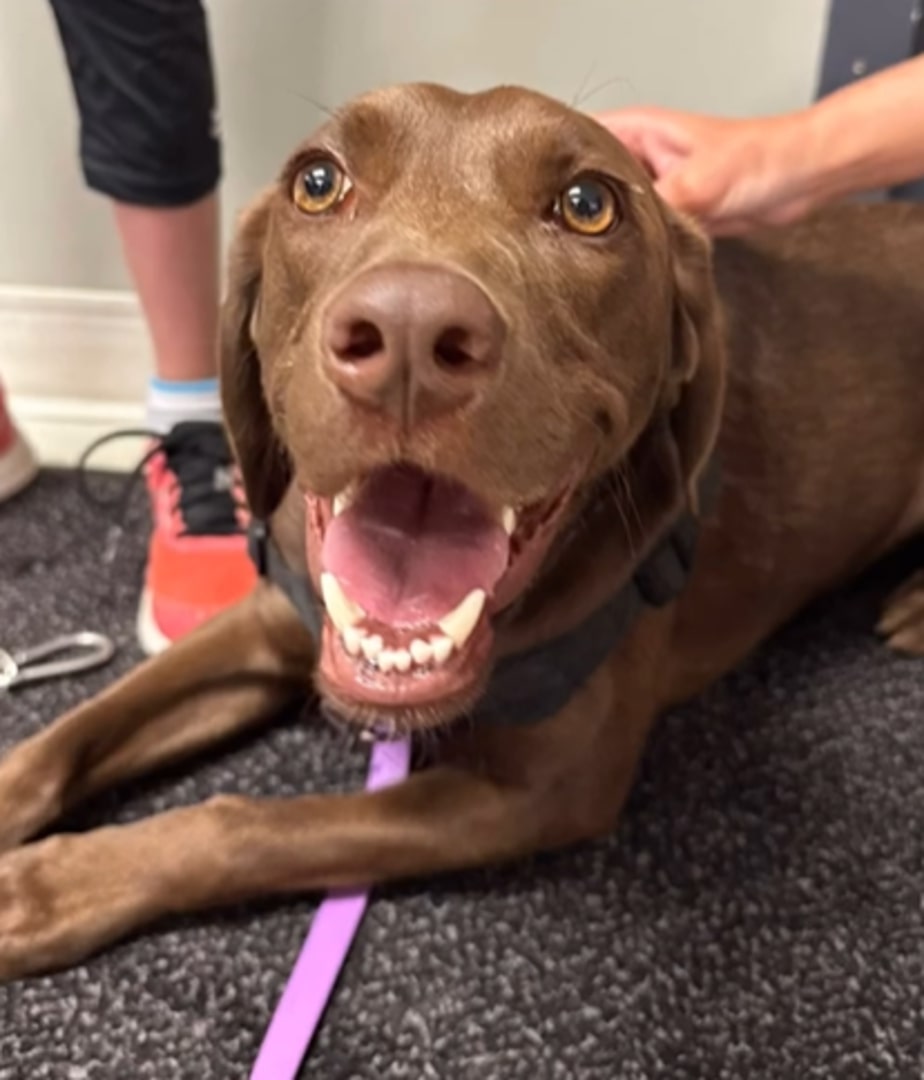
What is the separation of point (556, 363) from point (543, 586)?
35 cm

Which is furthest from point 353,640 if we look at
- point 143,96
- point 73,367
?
point 73,367

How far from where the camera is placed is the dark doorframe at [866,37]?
2.34m

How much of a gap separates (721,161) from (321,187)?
61cm

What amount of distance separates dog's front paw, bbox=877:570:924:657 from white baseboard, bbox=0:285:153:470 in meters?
1.30

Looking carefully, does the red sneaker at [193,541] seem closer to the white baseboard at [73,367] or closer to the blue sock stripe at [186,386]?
the blue sock stripe at [186,386]

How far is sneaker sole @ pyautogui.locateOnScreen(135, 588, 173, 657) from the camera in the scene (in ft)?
6.90

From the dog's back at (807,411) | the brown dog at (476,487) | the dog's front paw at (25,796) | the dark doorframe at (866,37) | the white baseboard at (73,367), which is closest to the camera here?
the brown dog at (476,487)

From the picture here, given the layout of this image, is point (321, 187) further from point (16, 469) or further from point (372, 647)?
point (16, 469)

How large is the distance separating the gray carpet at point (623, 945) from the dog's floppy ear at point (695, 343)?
0.49 m

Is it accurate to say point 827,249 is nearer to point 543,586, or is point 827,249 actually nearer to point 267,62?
point 543,586

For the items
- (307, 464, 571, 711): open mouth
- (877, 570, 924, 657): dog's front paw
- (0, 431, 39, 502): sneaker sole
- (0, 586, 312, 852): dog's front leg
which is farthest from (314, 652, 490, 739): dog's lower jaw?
(0, 431, 39, 502): sneaker sole

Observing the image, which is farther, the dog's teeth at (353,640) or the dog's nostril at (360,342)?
the dog's teeth at (353,640)

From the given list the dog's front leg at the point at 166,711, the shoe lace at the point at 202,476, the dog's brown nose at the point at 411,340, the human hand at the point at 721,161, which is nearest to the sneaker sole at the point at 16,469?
the shoe lace at the point at 202,476

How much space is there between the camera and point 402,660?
1383mm
